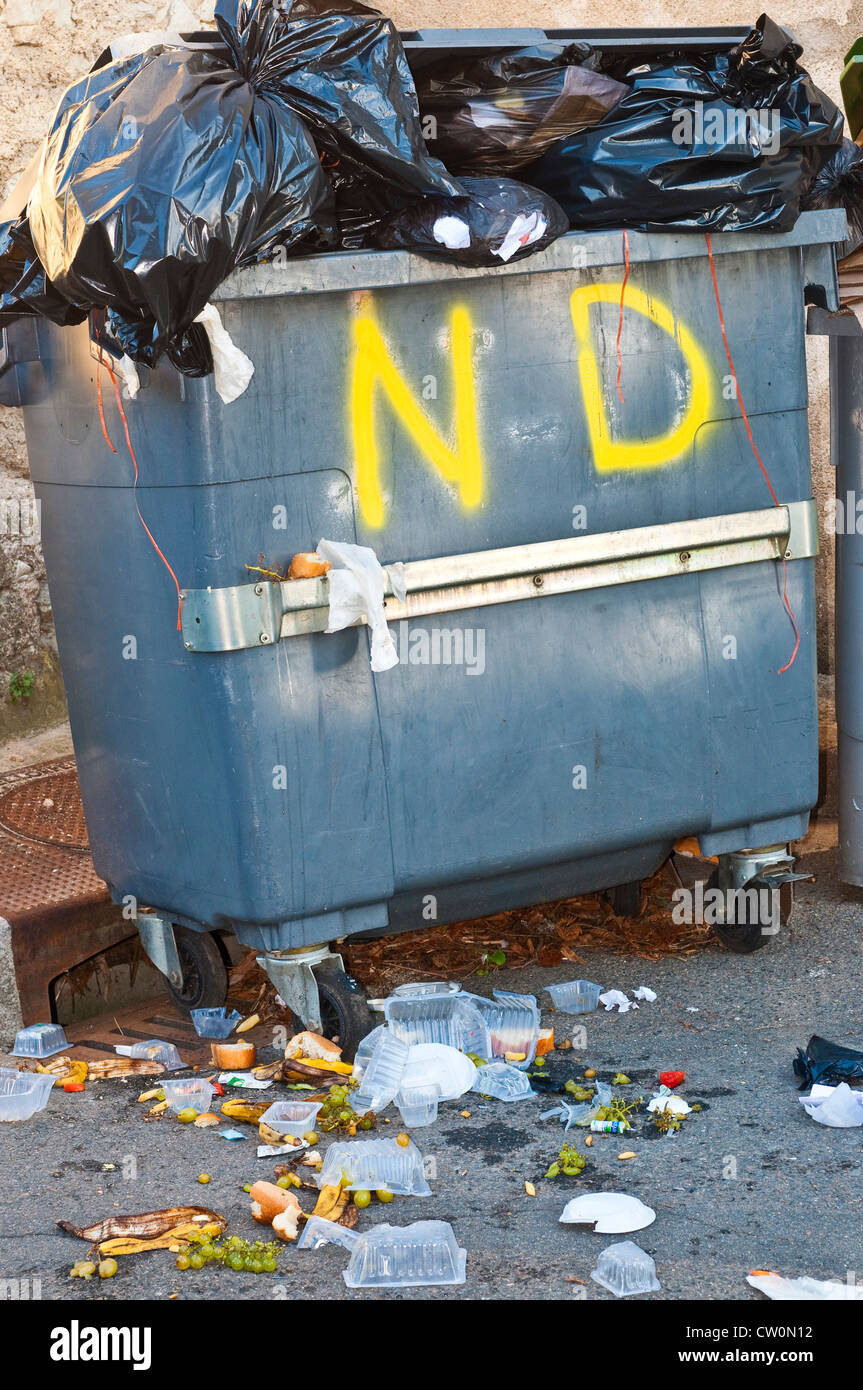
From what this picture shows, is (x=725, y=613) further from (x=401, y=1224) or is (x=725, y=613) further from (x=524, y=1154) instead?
(x=401, y=1224)

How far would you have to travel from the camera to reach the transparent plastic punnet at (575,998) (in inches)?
137

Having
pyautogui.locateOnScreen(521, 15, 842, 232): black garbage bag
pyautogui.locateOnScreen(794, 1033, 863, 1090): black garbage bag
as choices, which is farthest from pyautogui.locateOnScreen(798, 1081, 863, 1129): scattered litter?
pyautogui.locateOnScreen(521, 15, 842, 232): black garbage bag

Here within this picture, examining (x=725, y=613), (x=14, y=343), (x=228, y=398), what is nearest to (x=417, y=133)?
(x=228, y=398)

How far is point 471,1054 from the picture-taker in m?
3.21

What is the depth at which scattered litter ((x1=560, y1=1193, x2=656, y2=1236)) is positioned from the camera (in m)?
2.53

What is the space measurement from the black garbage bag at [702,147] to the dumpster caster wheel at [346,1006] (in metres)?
1.61

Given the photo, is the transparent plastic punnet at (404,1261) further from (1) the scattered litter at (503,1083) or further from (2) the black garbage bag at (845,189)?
(2) the black garbage bag at (845,189)

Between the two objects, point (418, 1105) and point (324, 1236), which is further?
point (418, 1105)

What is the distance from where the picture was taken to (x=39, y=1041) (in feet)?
11.2

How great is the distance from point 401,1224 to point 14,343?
75.6 inches

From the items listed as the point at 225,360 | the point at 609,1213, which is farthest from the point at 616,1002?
the point at 225,360

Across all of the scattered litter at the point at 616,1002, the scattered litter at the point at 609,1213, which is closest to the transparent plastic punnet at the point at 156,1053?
the scattered litter at the point at 616,1002

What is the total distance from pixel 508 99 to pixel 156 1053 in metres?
2.08

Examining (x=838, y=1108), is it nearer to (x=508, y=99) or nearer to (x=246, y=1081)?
(x=246, y=1081)
